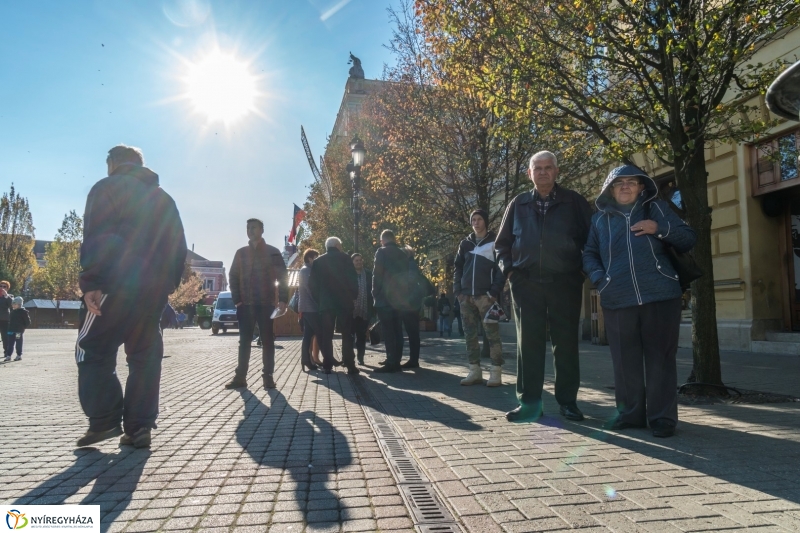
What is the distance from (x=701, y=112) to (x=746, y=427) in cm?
364

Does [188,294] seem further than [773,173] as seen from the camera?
Yes

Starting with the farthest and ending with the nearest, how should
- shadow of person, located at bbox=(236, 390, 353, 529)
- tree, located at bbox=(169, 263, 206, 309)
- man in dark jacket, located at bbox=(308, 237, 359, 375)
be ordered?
tree, located at bbox=(169, 263, 206, 309), man in dark jacket, located at bbox=(308, 237, 359, 375), shadow of person, located at bbox=(236, 390, 353, 529)

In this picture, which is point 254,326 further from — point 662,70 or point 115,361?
point 662,70

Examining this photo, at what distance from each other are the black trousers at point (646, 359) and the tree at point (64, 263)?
7015cm

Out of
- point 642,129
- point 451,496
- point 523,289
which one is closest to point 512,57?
point 642,129

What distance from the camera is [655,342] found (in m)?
4.45

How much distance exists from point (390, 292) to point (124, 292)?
5129 millimetres

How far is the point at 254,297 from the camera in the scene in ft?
24.8

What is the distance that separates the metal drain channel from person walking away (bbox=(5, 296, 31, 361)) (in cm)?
1332

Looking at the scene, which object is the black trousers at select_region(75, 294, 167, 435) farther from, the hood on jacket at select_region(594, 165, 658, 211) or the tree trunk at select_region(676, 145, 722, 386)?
the tree trunk at select_region(676, 145, 722, 386)

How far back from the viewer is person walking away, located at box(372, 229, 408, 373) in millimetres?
9242

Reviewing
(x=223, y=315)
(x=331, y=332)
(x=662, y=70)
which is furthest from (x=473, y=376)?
(x=223, y=315)

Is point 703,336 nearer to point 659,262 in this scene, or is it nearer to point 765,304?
point 659,262

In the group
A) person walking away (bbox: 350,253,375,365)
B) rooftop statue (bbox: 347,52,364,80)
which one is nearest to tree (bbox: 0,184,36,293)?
rooftop statue (bbox: 347,52,364,80)
